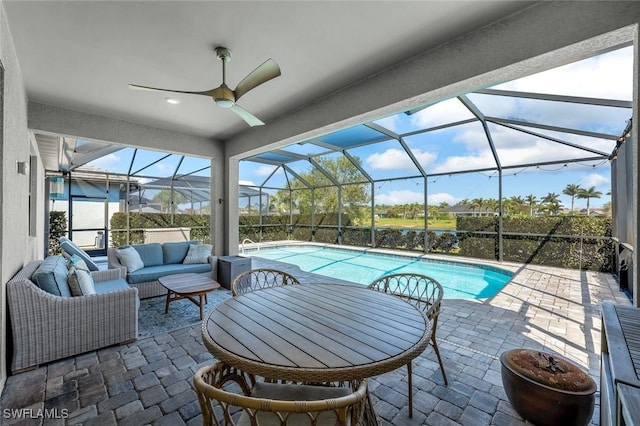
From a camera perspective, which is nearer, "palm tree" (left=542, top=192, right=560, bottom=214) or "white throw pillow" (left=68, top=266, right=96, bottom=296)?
"white throw pillow" (left=68, top=266, right=96, bottom=296)

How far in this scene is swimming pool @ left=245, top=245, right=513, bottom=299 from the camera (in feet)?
21.1

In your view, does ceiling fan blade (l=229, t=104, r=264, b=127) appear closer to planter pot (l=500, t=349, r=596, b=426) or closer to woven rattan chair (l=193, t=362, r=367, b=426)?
woven rattan chair (l=193, t=362, r=367, b=426)

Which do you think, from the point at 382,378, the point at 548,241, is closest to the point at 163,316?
the point at 382,378

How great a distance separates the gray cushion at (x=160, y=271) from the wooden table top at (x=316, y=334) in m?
3.16

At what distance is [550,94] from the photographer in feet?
14.0

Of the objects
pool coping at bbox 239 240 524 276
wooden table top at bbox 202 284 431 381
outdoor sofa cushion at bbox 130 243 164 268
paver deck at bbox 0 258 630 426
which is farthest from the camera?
pool coping at bbox 239 240 524 276

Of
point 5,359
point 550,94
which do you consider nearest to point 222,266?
point 5,359

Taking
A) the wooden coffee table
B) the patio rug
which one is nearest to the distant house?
the patio rug

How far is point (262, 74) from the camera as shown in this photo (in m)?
2.64

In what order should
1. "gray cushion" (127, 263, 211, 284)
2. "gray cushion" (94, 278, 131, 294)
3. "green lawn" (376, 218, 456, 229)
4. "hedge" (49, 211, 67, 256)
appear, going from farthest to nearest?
"green lawn" (376, 218, 456, 229) < "hedge" (49, 211, 67, 256) < "gray cushion" (127, 263, 211, 284) < "gray cushion" (94, 278, 131, 294)

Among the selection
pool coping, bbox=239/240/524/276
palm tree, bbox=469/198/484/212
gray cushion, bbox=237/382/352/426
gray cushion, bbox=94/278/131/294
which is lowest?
pool coping, bbox=239/240/524/276

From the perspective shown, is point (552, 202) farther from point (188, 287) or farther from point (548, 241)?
point (188, 287)

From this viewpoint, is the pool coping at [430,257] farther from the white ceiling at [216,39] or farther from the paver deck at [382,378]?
the white ceiling at [216,39]

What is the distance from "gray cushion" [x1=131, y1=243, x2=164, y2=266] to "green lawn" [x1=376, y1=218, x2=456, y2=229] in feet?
25.0
